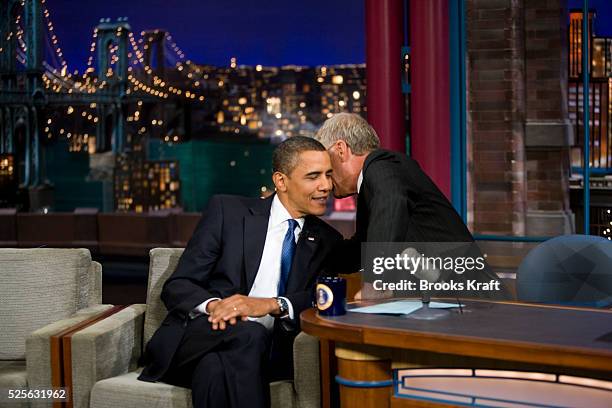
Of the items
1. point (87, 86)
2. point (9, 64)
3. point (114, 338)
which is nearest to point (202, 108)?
point (87, 86)

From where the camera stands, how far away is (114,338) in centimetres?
281

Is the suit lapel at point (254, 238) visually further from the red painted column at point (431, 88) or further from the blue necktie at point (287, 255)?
the red painted column at point (431, 88)

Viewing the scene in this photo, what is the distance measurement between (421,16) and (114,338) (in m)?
2.15

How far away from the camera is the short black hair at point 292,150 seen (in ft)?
8.69

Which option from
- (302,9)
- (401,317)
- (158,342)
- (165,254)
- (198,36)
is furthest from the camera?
(198,36)

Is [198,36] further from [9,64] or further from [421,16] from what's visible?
[421,16]

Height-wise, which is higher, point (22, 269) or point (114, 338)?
point (22, 269)

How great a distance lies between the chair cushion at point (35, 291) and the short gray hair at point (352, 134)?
3.46ft

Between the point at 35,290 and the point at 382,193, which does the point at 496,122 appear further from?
the point at 382,193

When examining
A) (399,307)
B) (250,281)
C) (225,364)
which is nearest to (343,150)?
(250,281)

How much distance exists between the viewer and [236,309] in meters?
2.50

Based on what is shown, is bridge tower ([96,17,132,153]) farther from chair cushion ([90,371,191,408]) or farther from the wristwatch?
the wristwatch

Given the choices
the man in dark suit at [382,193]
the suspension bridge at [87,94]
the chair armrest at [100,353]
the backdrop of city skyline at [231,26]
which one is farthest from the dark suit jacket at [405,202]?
the suspension bridge at [87,94]

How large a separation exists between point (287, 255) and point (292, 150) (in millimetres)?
334
